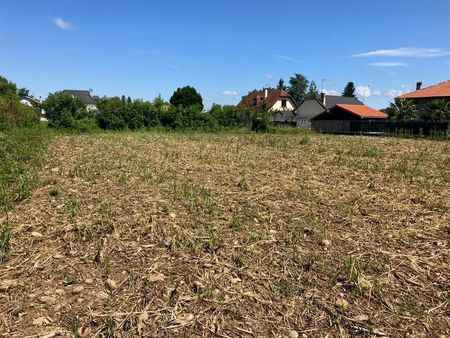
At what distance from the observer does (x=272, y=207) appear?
439 centimetres

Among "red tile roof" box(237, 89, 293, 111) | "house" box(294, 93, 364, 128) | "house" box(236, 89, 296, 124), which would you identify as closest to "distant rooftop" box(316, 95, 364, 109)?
"house" box(294, 93, 364, 128)

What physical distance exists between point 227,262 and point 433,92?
125ft

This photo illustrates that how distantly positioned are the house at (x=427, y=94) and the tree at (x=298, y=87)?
46275mm

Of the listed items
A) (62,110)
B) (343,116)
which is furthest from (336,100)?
(62,110)

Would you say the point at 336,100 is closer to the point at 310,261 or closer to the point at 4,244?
the point at 310,261

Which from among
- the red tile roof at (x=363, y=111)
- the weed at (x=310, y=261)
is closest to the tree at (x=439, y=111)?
the red tile roof at (x=363, y=111)

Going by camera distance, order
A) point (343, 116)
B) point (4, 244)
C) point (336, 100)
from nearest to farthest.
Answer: point (4, 244) → point (343, 116) → point (336, 100)

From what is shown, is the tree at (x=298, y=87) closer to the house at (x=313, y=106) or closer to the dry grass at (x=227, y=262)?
the house at (x=313, y=106)

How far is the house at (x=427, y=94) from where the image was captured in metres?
34.1

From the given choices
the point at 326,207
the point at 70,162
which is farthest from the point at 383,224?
the point at 70,162

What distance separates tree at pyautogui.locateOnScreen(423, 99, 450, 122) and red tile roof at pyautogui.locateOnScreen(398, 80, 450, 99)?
5.42 metres

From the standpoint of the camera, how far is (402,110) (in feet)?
111

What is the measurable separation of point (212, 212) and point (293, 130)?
19014mm

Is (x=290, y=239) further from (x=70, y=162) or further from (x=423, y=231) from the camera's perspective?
(x=70, y=162)
